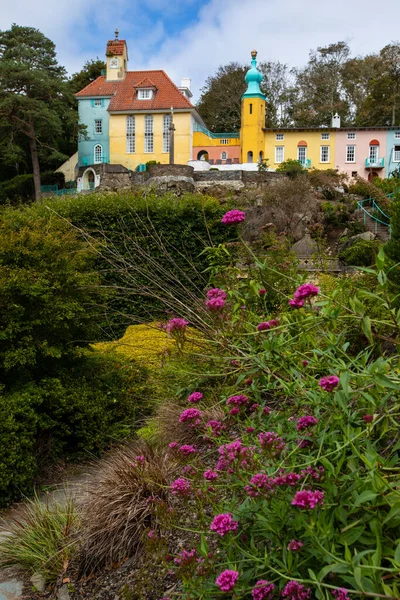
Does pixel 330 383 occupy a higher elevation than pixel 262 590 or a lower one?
higher

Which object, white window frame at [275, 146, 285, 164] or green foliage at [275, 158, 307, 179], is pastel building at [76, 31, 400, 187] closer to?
white window frame at [275, 146, 285, 164]

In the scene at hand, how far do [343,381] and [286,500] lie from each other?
44cm

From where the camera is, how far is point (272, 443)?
1.98 m

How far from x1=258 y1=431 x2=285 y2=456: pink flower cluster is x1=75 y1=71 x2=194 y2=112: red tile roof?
38.6 metres

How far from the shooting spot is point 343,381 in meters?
1.83

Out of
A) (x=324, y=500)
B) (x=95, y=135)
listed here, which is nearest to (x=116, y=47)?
(x=95, y=135)

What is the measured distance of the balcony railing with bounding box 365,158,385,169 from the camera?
4103 cm

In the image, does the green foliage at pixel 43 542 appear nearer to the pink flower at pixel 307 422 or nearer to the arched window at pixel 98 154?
the pink flower at pixel 307 422

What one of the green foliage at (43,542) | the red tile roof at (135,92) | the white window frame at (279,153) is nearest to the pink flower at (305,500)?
the green foliage at (43,542)

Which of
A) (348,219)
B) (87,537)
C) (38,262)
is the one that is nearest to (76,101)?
(348,219)

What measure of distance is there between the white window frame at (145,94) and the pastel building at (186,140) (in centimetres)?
6

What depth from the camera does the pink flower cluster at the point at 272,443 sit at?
192 centimetres

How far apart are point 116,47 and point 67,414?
131 feet

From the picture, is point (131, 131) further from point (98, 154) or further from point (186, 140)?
point (186, 140)
